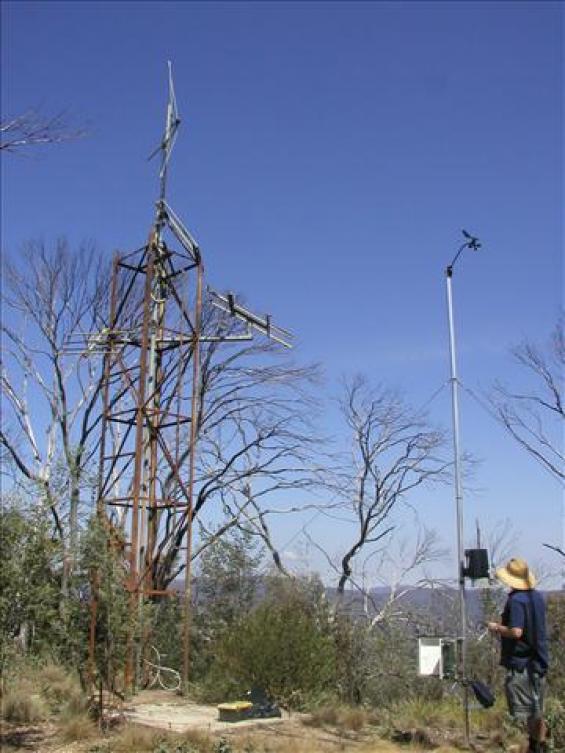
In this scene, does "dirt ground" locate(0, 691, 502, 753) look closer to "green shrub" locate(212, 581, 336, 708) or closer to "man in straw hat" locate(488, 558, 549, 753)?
"green shrub" locate(212, 581, 336, 708)

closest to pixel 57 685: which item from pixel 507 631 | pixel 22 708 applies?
pixel 22 708

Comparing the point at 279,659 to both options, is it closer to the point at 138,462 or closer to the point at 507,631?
the point at 138,462

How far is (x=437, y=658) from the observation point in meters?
9.53

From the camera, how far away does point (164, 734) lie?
976cm

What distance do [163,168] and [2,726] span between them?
10908 millimetres

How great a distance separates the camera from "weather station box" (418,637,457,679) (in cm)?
952

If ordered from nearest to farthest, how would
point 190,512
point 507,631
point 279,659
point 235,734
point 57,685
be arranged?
point 507,631 < point 235,734 < point 57,685 < point 279,659 < point 190,512

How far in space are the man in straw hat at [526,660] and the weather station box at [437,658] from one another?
2.14m

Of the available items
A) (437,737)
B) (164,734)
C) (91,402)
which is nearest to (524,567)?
(437,737)

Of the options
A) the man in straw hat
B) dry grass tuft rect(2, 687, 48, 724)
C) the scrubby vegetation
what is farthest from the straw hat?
dry grass tuft rect(2, 687, 48, 724)

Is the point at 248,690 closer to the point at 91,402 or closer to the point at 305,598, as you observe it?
the point at 305,598

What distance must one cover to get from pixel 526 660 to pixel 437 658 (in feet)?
7.96

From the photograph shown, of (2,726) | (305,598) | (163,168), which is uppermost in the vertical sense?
(163,168)

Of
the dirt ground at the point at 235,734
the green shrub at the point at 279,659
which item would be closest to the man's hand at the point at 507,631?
the dirt ground at the point at 235,734
